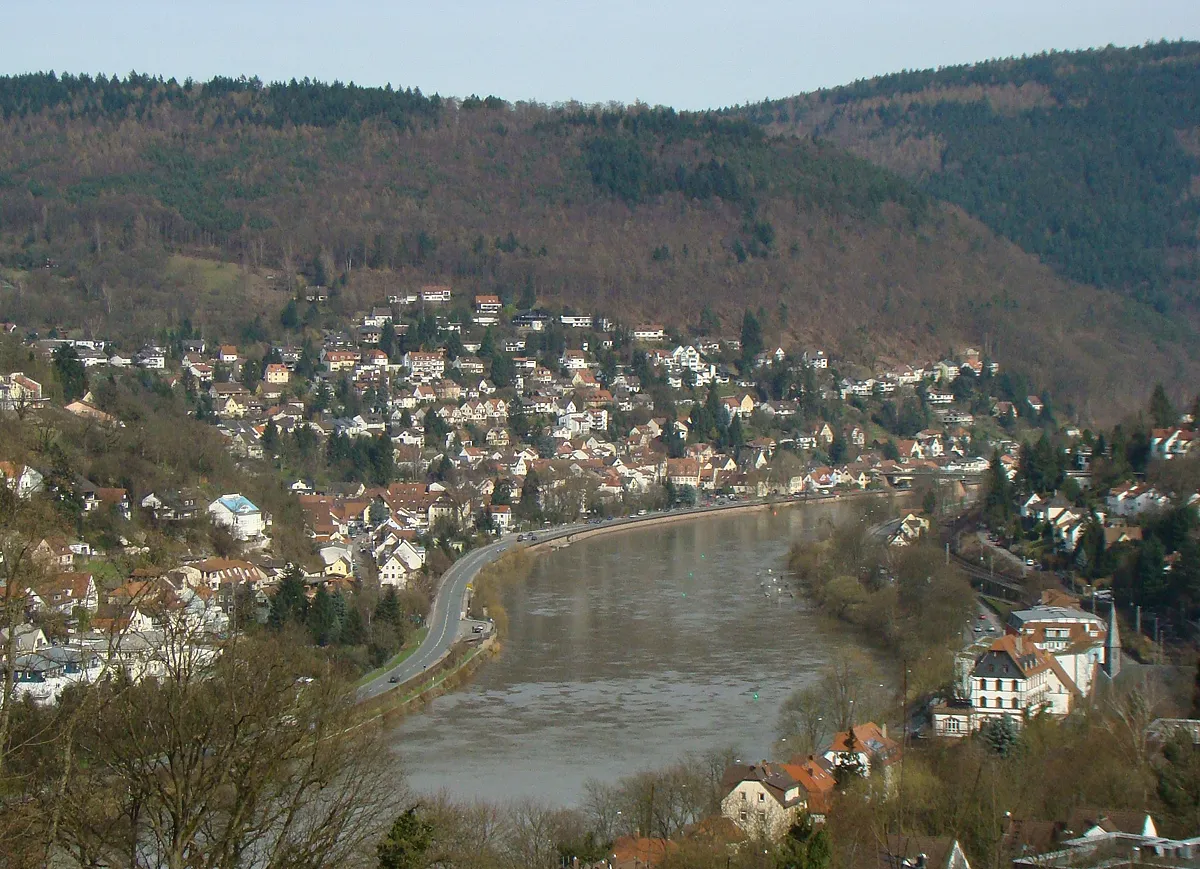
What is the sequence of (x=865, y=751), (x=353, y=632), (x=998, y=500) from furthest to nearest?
(x=998, y=500) < (x=353, y=632) < (x=865, y=751)

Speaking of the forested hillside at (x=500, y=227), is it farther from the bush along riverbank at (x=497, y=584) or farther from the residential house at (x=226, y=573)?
the residential house at (x=226, y=573)

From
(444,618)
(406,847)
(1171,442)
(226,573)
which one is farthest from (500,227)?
(406,847)

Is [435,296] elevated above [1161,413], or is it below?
above

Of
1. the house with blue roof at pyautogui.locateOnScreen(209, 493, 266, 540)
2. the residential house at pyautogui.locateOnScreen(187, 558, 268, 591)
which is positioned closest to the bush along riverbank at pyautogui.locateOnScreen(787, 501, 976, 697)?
the residential house at pyautogui.locateOnScreen(187, 558, 268, 591)

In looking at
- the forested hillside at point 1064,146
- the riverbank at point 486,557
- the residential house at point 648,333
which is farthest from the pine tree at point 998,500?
the forested hillside at point 1064,146

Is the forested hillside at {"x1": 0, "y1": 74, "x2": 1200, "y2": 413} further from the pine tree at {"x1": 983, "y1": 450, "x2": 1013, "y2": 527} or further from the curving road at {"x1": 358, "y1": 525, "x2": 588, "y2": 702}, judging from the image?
the pine tree at {"x1": 983, "y1": 450, "x2": 1013, "y2": 527}

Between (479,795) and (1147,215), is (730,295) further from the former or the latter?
(479,795)

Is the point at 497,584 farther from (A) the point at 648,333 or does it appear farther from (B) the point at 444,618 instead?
(A) the point at 648,333
